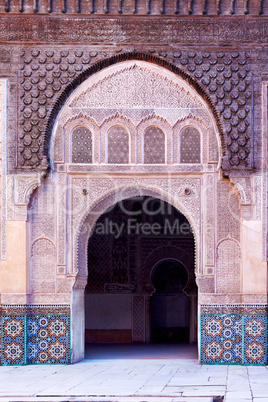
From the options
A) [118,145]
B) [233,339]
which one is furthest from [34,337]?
[118,145]

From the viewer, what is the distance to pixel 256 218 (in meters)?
7.04

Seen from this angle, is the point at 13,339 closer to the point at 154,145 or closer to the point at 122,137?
the point at 122,137

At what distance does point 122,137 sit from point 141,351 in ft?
9.49

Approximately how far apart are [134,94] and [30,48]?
1207 mm

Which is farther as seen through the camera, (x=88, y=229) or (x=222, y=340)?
(x=88, y=229)

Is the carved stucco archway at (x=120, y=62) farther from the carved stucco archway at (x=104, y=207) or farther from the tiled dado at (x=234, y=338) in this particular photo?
the tiled dado at (x=234, y=338)

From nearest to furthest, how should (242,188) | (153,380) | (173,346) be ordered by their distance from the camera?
(153,380), (242,188), (173,346)

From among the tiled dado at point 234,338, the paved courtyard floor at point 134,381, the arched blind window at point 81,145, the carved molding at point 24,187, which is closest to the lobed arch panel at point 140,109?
the arched blind window at point 81,145

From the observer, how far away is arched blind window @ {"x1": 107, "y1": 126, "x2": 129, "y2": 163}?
7219 millimetres

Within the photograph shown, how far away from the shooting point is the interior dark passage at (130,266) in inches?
385

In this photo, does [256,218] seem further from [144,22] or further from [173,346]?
[173,346]

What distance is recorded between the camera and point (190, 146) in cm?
722

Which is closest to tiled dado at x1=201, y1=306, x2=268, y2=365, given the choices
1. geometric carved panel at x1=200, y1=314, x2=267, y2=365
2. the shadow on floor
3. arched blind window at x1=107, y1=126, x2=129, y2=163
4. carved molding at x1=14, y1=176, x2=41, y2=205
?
geometric carved panel at x1=200, y1=314, x2=267, y2=365

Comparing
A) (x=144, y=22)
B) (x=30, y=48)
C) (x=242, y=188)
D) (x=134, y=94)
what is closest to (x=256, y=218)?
(x=242, y=188)
